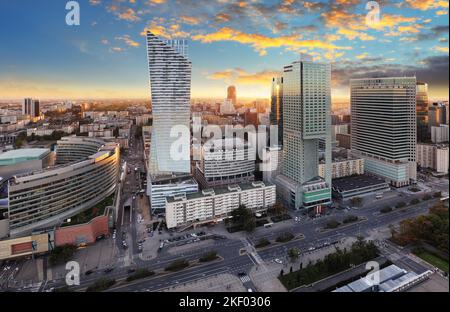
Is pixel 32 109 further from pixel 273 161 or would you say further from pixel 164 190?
pixel 273 161

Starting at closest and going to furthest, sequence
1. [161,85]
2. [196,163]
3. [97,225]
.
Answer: [97,225], [161,85], [196,163]

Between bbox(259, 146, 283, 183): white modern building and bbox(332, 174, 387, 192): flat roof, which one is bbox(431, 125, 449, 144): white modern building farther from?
bbox(259, 146, 283, 183): white modern building

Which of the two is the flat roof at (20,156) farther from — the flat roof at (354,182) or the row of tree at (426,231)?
the row of tree at (426,231)

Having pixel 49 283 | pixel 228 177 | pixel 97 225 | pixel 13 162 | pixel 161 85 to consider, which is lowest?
pixel 49 283

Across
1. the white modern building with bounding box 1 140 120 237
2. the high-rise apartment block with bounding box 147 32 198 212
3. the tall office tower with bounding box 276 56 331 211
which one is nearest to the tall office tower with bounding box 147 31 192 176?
the high-rise apartment block with bounding box 147 32 198 212

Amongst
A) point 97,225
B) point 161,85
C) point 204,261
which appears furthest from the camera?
point 161,85

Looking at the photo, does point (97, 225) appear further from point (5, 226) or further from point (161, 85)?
point (161, 85)

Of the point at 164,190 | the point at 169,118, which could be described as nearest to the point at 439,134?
the point at 169,118
